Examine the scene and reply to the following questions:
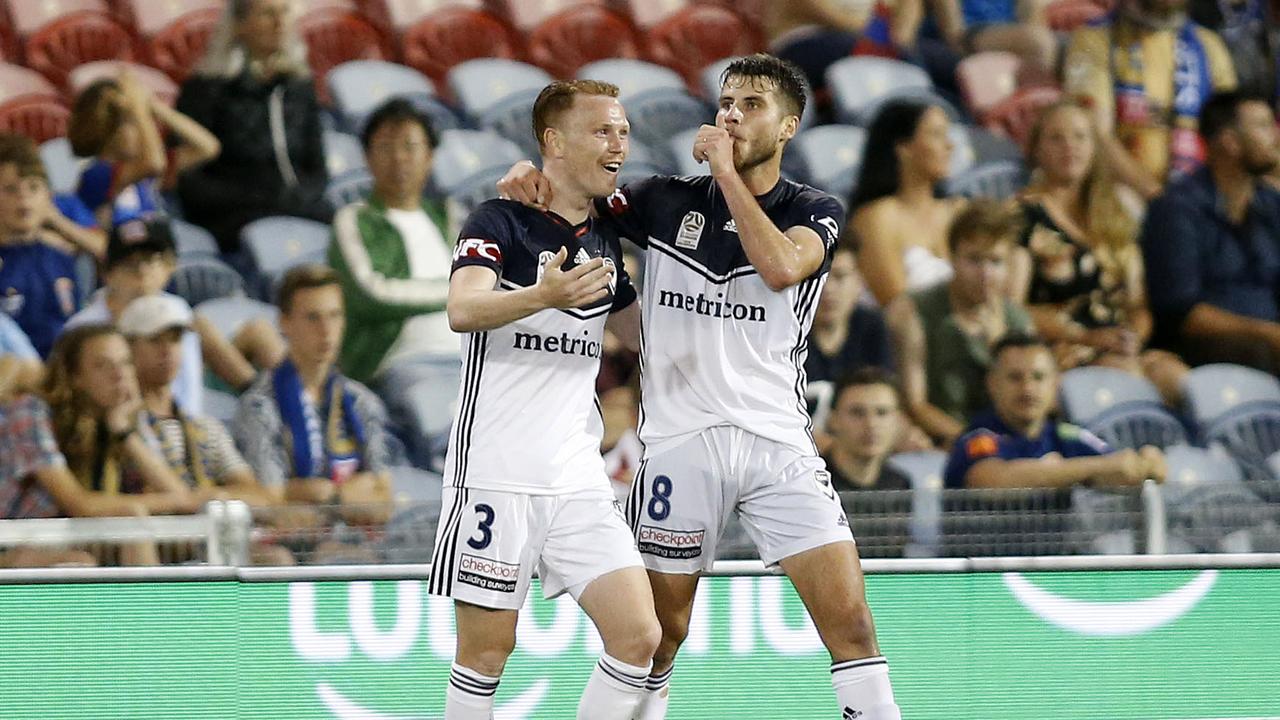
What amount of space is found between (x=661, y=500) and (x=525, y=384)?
20.7 inches

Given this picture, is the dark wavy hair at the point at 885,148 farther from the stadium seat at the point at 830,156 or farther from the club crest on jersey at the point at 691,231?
the club crest on jersey at the point at 691,231

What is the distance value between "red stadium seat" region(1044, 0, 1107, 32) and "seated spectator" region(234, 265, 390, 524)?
4772 mm

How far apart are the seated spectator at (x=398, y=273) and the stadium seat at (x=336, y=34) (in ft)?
3.76

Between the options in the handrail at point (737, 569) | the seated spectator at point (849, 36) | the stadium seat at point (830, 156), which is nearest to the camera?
the handrail at point (737, 569)

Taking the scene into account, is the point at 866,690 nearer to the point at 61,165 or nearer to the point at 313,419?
the point at 313,419

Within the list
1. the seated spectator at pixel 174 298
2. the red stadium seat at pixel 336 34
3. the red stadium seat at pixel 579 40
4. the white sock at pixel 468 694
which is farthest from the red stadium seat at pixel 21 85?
the white sock at pixel 468 694

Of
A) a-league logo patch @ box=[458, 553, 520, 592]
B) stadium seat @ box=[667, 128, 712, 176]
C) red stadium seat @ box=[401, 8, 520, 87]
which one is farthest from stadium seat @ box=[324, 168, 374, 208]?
a-league logo patch @ box=[458, 553, 520, 592]

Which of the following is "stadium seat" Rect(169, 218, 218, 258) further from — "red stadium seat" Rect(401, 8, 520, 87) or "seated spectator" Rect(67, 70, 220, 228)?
"red stadium seat" Rect(401, 8, 520, 87)

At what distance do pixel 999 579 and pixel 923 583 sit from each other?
0.89 ft

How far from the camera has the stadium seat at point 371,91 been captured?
8258mm

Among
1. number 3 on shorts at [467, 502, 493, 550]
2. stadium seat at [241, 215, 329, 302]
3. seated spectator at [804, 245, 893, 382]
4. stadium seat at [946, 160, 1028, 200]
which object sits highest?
stadium seat at [946, 160, 1028, 200]

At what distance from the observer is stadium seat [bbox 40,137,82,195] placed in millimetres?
7484

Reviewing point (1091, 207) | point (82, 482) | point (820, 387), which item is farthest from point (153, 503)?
point (1091, 207)

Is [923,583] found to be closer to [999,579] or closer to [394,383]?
[999,579]
